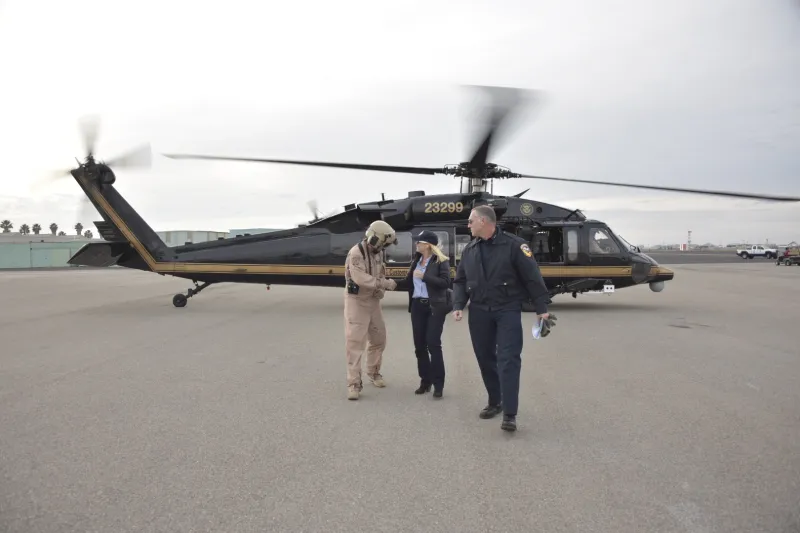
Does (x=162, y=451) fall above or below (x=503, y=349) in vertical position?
below

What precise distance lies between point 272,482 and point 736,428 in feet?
12.0

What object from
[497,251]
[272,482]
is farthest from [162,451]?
[497,251]

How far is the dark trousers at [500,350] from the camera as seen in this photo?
432 centimetres

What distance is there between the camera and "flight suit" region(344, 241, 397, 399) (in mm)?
5320

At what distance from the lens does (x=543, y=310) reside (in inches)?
176

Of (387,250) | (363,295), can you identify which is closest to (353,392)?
(363,295)

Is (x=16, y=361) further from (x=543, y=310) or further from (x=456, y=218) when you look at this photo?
(x=456, y=218)

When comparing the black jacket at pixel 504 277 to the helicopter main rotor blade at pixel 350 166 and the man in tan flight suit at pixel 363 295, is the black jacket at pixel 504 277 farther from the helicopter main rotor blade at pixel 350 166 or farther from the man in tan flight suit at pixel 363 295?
the helicopter main rotor blade at pixel 350 166

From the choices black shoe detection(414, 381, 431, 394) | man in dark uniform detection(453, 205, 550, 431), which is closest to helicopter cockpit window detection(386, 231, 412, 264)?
black shoe detection(414, 381, 431, 394)

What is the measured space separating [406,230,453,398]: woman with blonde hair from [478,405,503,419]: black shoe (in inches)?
29.4

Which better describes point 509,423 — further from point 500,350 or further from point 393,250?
point 393,250

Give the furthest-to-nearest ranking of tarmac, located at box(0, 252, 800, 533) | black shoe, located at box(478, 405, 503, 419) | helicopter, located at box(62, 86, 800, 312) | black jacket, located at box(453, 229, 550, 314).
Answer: helicopter, located at box(62, 86, 800, 312), black shoe, located at box(478, 405, 503, 419), black jacket, located at box(453, 229, 550, 314), tarmac, located at box(0, 252, 800, 533)

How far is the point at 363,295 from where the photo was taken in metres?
5.47

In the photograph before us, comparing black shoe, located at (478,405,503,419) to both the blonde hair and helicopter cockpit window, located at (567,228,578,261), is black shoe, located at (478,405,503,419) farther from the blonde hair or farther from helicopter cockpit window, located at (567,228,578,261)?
helicopter cockpit window, located at (567,228,578,261)
